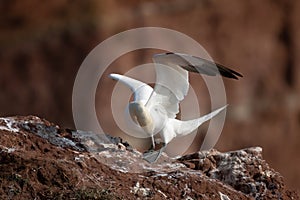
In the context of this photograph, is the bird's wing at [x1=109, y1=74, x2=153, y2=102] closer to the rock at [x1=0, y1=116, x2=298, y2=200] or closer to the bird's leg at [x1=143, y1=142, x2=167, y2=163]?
the bird's leg at [x1=143, y1=142, x2=167, y2=163]

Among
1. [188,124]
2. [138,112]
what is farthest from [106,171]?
[188,124]

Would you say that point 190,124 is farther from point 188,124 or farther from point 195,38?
point 195,38

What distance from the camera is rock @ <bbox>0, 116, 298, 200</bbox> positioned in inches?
361

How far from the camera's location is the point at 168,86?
35.4ft

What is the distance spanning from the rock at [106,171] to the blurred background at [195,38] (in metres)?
0.77

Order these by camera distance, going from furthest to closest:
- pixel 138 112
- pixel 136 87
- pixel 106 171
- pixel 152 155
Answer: pixel 136 87 < pixel 138 112 < pixel 152 155 < pixel 106 171

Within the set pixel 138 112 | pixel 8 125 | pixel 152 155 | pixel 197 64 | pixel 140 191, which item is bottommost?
pixel 140 191

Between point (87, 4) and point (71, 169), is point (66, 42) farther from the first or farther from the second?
point (71, 169)

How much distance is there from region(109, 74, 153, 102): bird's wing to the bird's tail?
1.31ft

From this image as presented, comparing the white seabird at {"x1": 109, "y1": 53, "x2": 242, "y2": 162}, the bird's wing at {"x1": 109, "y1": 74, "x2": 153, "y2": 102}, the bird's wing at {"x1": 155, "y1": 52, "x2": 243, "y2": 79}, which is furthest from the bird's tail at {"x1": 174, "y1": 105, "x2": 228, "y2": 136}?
the bird's wing at {"x1": 155, "y1": 52, "x2": 243, "y2": 79}

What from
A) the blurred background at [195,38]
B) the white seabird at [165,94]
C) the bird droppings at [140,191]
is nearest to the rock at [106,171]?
the bird droppings at [140,191]

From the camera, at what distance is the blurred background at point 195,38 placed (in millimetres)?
10359

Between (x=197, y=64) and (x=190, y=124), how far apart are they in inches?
40.3

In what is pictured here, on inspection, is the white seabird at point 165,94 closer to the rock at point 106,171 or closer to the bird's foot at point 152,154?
the bird's foot at point 152,154
